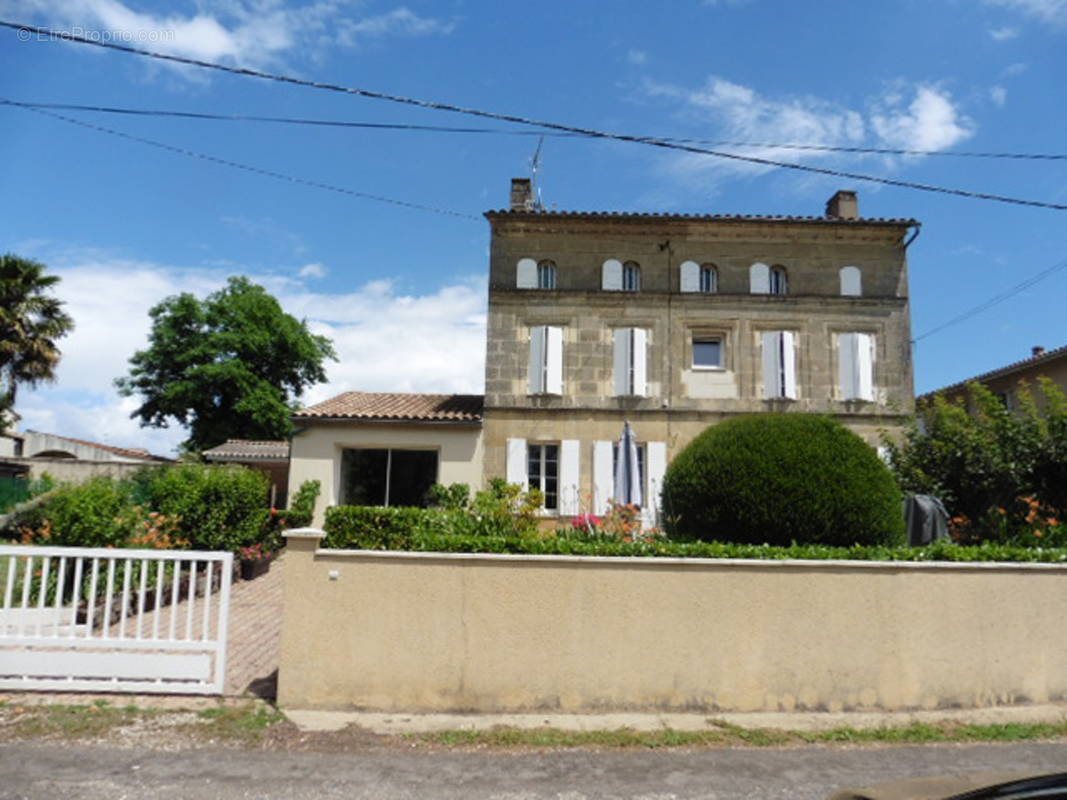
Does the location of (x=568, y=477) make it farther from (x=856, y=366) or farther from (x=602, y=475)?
(x=856, y=366)

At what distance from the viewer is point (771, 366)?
16672mm

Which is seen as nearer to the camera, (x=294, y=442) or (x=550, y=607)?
(x=550, y=607)

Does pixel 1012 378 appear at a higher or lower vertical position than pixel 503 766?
higher

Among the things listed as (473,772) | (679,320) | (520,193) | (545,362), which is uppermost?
(520,193)

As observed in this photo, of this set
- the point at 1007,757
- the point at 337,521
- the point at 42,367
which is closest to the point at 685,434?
the point at 337,521

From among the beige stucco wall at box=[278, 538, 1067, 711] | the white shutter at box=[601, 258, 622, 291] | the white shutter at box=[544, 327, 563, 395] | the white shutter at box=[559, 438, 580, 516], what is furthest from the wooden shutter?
the beige stucco wall at box=[278, 538, 1067, 711]

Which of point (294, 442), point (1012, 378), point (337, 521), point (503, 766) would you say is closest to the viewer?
point (503, 766)

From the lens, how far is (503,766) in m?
4.60

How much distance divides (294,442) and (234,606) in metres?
6.44

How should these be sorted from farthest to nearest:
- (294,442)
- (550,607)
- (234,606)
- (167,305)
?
(167,305), (294,442), (234,606), (550,607)

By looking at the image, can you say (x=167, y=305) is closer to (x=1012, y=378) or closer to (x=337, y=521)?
(x=337, y=521)

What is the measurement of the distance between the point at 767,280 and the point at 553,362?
236 inches

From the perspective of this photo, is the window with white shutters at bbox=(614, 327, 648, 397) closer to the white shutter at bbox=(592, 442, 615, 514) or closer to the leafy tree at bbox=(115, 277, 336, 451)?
the white shutter at bbox=(592, 442, 615, 514)

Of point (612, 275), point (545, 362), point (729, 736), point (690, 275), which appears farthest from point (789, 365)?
point (729, 736)
